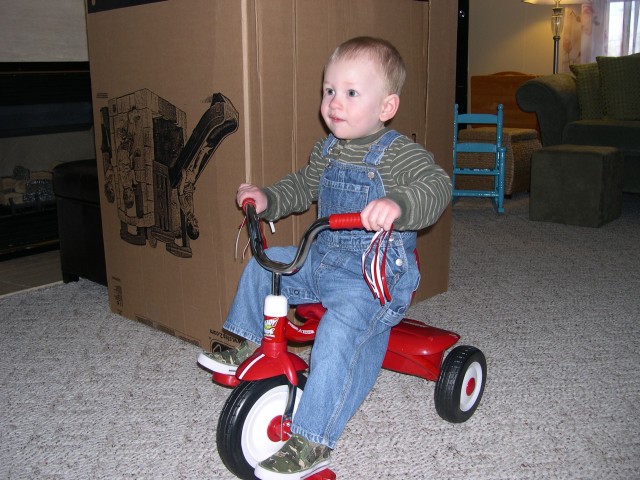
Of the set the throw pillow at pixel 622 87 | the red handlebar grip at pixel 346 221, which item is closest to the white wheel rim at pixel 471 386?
the red handlebar grip at pixel 346 221

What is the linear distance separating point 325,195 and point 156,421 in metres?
0.54

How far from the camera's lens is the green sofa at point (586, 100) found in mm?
3254

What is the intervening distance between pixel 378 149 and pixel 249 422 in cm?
51

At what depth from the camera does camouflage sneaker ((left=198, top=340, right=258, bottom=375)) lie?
1.20 m

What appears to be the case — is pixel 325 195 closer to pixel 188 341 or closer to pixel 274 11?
pixel 274 11

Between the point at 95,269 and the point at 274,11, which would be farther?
the point at 95,269

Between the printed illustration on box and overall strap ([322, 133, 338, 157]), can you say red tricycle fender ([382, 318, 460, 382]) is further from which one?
the printed illustration on box

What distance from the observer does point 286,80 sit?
1.42 meters

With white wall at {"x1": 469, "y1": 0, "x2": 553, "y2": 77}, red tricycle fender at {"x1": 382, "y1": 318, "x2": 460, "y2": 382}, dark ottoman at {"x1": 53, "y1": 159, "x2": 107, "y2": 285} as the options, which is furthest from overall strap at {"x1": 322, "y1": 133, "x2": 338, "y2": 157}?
white wall at {"x1": 469, "y1": 0, "x2": 553, "y2": 77}

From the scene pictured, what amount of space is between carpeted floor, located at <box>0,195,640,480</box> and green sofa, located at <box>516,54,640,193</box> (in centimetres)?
131

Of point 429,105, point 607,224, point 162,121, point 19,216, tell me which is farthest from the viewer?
point 607,224

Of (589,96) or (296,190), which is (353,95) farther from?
(589,96)

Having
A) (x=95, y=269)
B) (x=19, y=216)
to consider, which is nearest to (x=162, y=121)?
(x=95, y=269)

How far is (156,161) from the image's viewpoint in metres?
1.58
